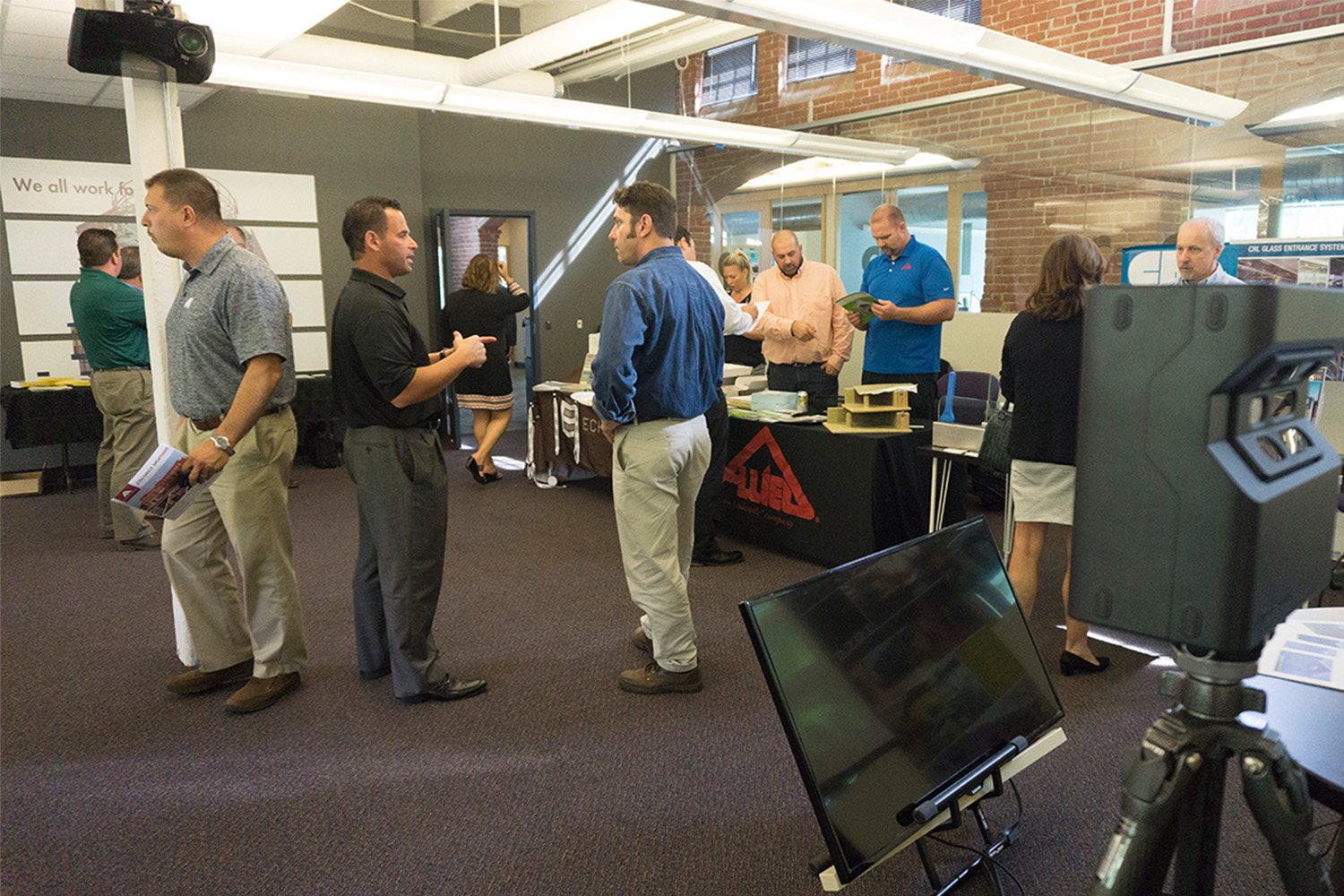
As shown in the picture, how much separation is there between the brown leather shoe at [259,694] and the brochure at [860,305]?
297 cm

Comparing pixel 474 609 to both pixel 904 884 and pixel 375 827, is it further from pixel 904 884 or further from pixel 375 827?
pixel 904 884

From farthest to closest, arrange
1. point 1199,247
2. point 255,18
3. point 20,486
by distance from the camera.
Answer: point 20,486 < point 255,18 < point 1199,247

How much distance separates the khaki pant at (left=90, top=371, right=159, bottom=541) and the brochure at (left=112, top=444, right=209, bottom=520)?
2.56 metres

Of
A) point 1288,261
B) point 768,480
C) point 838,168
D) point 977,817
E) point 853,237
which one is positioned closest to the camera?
point 977,817

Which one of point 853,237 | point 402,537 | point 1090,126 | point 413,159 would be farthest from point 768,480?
point 413,159

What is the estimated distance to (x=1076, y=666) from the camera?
3.04 meters

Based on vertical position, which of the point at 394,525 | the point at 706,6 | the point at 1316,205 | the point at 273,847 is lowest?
the point at 273,847

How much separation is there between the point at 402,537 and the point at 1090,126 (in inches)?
234

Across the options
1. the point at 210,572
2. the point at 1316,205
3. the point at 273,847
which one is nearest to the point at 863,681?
the point at 273,847

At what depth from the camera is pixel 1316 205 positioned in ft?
17.1

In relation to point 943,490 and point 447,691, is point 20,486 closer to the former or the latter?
point 447,691

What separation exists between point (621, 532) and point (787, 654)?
1.54 m

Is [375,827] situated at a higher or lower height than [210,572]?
lower

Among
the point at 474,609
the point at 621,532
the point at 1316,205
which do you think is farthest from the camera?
the point at 1316,205
